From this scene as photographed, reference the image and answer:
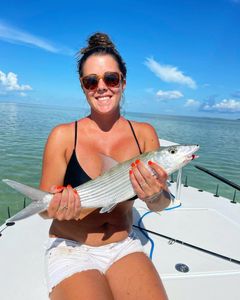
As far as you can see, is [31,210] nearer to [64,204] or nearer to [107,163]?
[64,204]

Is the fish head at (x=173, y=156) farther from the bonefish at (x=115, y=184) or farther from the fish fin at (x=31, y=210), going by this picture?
the fish fin at (x=31, y=210)

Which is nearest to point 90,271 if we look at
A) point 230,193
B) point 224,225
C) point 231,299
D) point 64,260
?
point 64,260

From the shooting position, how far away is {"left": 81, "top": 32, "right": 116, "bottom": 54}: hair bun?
308cm

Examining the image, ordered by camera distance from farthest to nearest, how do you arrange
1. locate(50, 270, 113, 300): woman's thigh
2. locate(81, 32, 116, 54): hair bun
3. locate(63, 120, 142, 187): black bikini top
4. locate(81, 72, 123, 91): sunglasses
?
1. locate(81, 32, 116, 54): hair bun
2. locate(81, 72, 123, 91): sunglasses
3. locate(63, 120, 142, 187): black bikini top
4. locate(50, 270, 113, 300): woman's thigh

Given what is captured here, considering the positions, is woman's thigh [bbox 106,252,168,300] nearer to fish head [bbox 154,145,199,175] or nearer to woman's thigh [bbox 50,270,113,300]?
woman's thigh [bbox 50,270,113,300]

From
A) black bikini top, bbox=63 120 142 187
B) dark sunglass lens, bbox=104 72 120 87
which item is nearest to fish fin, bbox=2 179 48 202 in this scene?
black bikini top, bbox=63 120 142 187

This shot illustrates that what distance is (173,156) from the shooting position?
2.43 metres

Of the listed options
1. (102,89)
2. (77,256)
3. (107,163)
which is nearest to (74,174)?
(107,163)

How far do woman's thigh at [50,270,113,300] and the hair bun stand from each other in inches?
95.3

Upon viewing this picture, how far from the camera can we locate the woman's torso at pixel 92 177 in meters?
2.80

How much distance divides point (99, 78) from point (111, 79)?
136 millimetres

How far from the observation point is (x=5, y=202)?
321 inches

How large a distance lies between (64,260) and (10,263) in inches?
41.9

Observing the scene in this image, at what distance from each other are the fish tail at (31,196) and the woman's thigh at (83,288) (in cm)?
68
